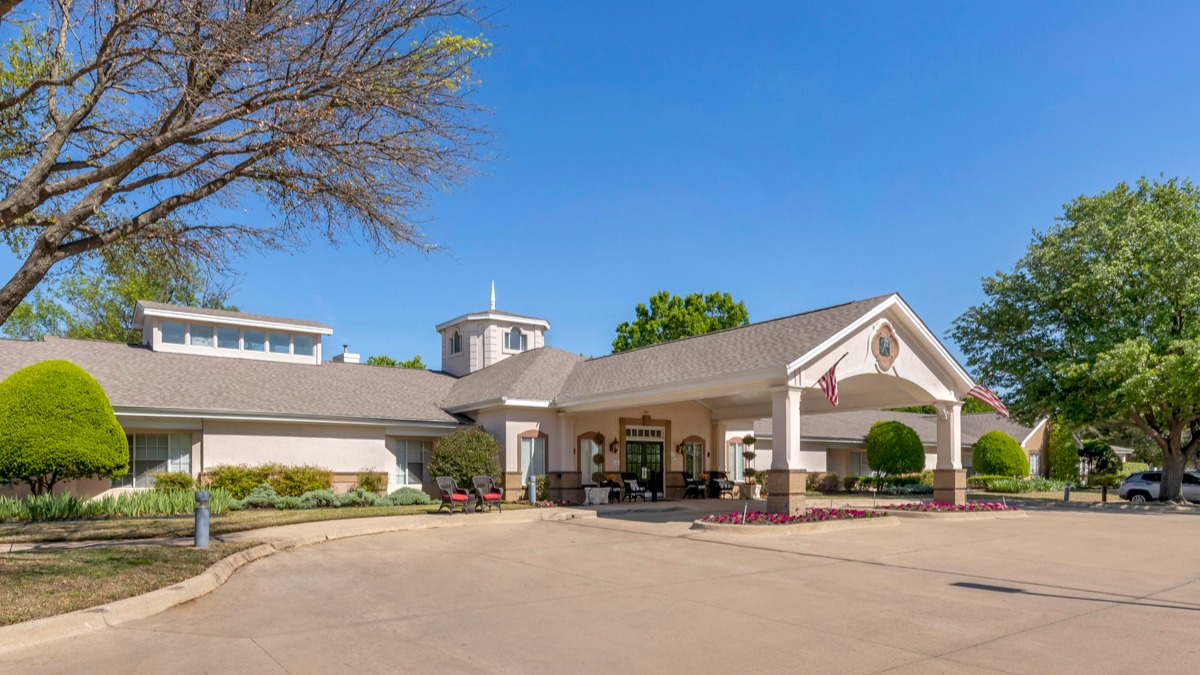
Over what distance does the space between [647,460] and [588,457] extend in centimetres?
267

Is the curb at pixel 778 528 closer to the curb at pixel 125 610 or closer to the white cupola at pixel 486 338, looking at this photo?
the curb at pixel 125 610

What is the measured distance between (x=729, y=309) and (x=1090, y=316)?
1243 inches

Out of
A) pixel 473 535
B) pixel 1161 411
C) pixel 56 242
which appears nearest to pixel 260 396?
pixel 473 535

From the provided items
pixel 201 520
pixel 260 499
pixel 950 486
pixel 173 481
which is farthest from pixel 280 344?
pixel 950 486

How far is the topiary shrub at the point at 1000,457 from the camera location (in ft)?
138

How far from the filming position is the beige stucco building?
2112cm

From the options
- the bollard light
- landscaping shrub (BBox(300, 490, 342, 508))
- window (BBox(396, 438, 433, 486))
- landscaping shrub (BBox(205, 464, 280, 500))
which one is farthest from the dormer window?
the bollard light

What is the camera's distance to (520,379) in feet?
88.2

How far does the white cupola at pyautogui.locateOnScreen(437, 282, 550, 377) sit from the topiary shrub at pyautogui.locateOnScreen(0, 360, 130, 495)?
597 inches

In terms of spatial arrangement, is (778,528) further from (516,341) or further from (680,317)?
(680,317)

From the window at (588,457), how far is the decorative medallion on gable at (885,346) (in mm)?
9549

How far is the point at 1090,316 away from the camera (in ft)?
95.9

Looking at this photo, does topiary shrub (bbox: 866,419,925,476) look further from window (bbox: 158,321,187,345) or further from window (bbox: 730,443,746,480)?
window (bbox: 158,321,187,345)

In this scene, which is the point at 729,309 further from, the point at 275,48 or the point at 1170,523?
the point at 275,48
